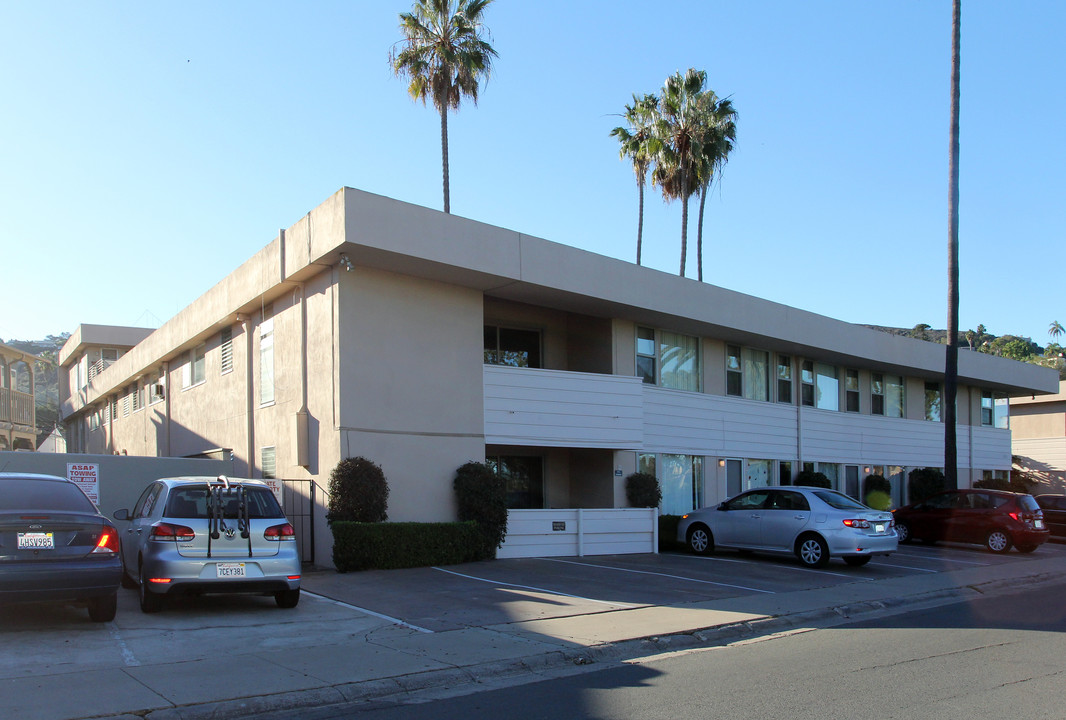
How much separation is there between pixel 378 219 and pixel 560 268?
448 cm

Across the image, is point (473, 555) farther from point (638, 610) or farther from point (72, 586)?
point (72, 586)

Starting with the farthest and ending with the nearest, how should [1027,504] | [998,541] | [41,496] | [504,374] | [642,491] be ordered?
1. [998,541]
2. [1027,504]
3. [642,491]
4. [504,374]
5. [41,496]

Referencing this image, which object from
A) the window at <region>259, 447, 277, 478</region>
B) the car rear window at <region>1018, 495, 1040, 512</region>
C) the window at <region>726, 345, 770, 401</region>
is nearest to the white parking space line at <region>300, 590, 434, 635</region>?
the window at <region>259, 447, 277, 478</region>

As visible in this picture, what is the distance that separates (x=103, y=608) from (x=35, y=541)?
3.87ft

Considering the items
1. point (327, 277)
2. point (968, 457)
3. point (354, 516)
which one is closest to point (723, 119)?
point (968, 457)

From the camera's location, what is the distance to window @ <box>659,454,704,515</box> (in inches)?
881

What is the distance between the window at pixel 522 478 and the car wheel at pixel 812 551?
6.40 m

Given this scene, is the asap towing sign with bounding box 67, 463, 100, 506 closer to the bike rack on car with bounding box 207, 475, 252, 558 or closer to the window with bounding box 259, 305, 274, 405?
the window with bounding box 259, 305, 274, 405

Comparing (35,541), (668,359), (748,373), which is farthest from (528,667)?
(748,373)

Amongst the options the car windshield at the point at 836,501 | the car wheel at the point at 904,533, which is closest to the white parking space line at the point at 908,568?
the car windshield at the point at 836,501

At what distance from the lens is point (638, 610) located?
1152cm

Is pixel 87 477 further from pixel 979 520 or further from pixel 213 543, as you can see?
pixel 979 520

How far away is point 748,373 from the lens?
82.8 feet

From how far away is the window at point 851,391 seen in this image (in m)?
28.9
